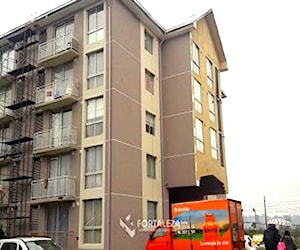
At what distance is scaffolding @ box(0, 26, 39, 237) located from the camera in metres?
23.4

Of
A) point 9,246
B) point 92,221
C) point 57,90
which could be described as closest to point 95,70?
point 57,90

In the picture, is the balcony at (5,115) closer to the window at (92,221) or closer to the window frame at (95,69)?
the window frame at (95,69)

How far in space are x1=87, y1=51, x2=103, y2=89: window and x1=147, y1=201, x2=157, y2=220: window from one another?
722 centimetres

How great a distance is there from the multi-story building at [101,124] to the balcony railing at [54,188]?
0.06 m

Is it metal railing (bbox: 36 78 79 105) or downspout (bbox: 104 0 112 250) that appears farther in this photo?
metal railing (bbox: 36 78 79 105)

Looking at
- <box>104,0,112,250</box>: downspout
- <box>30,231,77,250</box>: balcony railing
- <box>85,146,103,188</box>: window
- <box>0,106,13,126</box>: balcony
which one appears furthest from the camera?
<box>0,106,13,126</box>: balcony

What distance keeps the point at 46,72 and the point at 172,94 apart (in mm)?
7793

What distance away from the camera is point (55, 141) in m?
22.0

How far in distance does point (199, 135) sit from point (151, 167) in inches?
155

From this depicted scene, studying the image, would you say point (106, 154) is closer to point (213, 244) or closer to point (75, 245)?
point (75, 245)

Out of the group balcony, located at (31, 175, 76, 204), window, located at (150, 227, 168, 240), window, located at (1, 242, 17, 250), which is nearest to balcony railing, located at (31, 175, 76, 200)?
balcony, located at (31, 175, 76, 204)

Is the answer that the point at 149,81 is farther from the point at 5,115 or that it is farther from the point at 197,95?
the point at 5,115

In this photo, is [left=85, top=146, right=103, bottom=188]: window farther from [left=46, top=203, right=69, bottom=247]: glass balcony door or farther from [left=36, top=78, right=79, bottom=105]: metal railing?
[left=36, top=78, right=79, bottom=105]: metal railing

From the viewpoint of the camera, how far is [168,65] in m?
26.5
